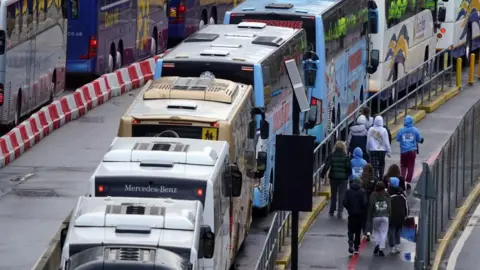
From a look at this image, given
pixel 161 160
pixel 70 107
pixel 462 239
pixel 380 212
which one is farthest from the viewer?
pixel 70 107

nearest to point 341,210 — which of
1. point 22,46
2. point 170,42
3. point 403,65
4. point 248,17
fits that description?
point 248,17

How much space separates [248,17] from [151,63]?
34.0ft

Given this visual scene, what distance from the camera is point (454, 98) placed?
155 feet

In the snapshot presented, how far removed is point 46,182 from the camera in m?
33.2

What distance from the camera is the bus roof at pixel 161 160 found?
22812mm

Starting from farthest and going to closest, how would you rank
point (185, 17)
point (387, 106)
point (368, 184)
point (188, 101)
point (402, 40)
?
point (185, 17), point (402, 40), point (387, 106), point (368, 184), point (188, 101)

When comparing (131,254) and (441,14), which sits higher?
(131,254)

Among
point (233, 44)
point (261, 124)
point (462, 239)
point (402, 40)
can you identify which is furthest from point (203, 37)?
point (402, 40)

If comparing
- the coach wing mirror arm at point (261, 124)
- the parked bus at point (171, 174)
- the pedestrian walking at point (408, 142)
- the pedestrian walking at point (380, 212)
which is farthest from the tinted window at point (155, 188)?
the pedestrian walking at point (408, 142)

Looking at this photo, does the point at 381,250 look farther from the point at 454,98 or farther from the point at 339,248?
the point at 454,98

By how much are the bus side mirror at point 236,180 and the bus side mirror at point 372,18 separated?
56.0ft

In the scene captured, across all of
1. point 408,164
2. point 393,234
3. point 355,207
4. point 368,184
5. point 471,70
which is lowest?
point 471,70

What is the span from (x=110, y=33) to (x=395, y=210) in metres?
16.4

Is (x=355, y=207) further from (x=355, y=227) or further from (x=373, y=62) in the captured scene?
→ (x=373, y=62)
